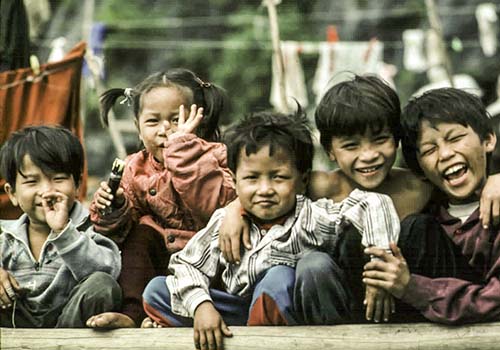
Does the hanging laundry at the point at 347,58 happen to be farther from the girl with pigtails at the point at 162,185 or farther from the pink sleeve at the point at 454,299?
the pink sleeve at the point at 454,299

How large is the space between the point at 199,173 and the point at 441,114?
56 centimetres

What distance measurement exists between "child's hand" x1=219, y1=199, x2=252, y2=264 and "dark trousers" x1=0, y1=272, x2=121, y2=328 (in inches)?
11.7

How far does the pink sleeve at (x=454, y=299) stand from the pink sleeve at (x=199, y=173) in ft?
1.68

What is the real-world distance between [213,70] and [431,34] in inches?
95.4

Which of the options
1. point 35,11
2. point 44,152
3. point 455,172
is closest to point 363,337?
point 455,172

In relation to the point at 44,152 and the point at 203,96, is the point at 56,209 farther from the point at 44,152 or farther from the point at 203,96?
the point at 203,96

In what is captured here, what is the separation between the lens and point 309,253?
2311 mm

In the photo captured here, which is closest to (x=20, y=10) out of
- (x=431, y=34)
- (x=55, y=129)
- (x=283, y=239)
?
(x=55, y=129)

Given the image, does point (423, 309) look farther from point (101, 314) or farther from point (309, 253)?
point (101, 314)

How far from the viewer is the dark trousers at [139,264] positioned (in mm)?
2557

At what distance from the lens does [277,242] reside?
2350 mm

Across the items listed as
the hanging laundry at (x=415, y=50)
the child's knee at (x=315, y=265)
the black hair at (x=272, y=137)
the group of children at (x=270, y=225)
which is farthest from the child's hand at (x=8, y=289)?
the hanging laundry at (x=415, y=50)

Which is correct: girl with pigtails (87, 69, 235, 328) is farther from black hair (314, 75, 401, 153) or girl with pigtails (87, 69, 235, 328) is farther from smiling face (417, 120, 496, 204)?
smiling face (417, 120, 496, 204)

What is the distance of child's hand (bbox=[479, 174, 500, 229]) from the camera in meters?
2.30
